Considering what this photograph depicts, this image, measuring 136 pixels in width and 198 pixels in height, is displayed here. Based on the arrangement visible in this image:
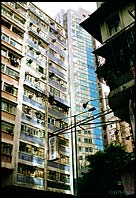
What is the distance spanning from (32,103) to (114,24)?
1607 cm

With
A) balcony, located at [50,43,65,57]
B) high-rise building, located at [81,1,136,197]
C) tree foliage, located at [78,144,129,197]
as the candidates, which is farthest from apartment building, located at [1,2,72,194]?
high-rise building, located at [81,1,136,197]

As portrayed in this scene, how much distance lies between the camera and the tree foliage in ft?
77.1

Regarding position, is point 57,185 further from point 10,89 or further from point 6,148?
point 10,89

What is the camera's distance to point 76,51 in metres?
59.9

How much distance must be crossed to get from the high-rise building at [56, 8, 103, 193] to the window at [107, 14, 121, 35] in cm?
3216

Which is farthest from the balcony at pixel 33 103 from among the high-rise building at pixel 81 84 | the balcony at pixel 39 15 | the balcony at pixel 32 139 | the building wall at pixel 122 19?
the high-rise building at pixel 81 84

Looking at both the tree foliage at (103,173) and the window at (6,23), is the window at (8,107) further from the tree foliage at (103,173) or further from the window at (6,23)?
the window at (6,23)

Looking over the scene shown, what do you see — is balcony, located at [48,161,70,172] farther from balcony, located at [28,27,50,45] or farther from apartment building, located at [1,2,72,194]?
balcony, located at [28,27,50,45]

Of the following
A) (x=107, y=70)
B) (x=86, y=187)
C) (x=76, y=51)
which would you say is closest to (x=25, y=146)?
(x=86, y=187)

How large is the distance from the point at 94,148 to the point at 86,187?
83.8 feet

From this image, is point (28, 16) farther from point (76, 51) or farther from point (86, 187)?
point (76, 51)

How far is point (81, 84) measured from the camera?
5603cm

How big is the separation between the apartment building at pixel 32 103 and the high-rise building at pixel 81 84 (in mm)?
13961

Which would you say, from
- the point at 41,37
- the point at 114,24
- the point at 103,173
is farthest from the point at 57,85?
the point at 114,24
